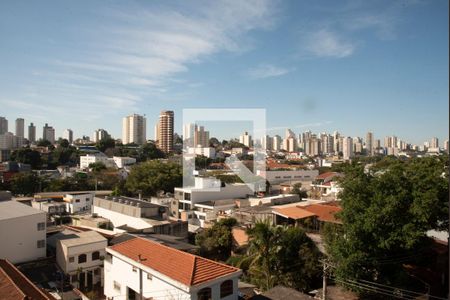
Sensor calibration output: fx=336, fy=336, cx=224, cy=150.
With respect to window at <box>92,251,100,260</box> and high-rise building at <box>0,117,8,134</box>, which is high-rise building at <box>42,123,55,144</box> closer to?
high-rise building at <box>0,117,8,134</box>

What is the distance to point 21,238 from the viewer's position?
8.90m

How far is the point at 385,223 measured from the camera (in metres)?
6.61

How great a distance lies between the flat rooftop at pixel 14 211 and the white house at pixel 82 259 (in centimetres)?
113

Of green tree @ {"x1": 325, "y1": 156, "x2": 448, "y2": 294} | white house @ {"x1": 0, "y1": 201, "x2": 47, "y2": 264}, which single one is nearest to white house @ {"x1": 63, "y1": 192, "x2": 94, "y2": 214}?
white house @ {"x1": 0, "y1": 201, "x2": 47, "y2": 264}

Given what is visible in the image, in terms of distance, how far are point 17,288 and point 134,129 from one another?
153 ft

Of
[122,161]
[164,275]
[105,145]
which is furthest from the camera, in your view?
[105,145]

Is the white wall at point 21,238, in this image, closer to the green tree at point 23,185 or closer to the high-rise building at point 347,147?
the green tree at point 23,185

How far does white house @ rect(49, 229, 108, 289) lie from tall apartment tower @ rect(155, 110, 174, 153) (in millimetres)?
35533

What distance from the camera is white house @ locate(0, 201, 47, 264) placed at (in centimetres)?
862

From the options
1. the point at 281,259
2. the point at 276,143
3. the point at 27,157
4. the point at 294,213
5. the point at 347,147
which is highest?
the point at 276,143

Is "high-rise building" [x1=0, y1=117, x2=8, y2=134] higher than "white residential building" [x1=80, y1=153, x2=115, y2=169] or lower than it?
higher

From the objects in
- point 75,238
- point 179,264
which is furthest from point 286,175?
point 179,264

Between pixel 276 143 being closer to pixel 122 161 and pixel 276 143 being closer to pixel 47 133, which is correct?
pixel 122 161

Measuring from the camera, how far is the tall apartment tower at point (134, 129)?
50969 mm
